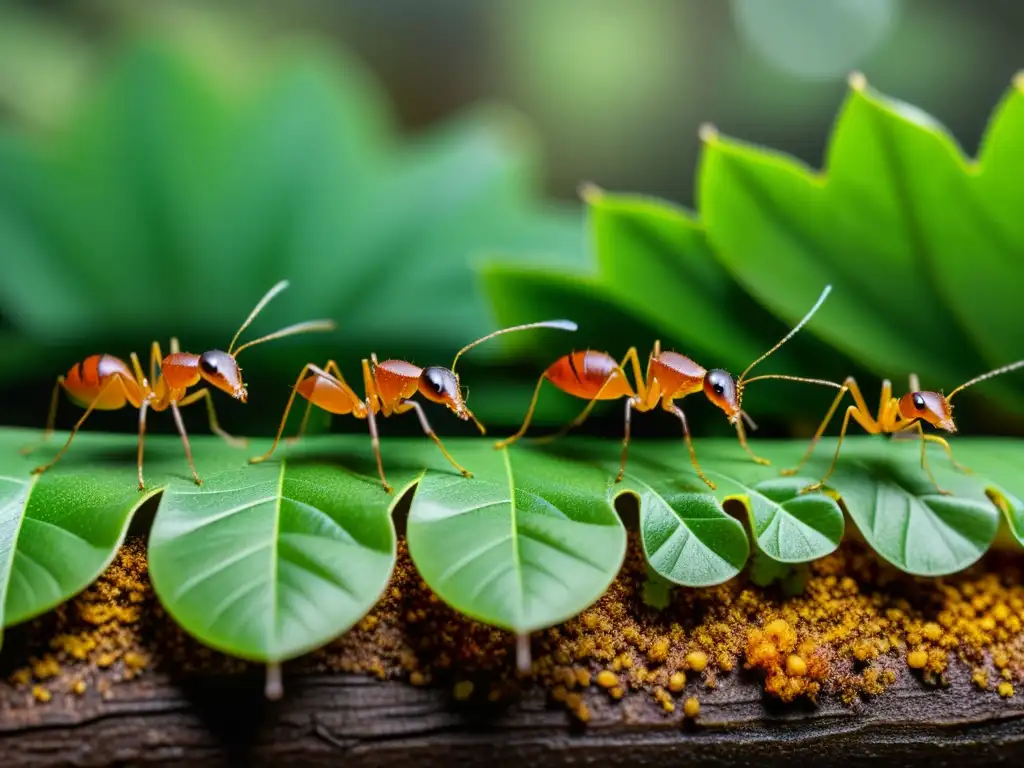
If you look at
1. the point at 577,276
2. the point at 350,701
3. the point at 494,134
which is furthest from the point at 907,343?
the point at 494,134

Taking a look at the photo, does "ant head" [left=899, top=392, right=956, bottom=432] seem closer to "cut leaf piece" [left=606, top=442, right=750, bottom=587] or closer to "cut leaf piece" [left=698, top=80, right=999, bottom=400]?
"cut leaf piece" [left=698, top=80, right=999, bottom=400]

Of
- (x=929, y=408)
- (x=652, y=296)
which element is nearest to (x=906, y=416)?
(x=929, y=408)

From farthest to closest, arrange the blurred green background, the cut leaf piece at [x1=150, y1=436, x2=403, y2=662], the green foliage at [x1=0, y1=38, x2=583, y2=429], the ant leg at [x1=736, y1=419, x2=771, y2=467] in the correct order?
the green foliage at [x1=0, y1=38, x2=583, y2=429] → the blurred green background → the ant leg at [x1=736, y1=419, x2=771, y2=467] → the cut leaf piece at [x1=150, y1=436, x2=403, y2=662]

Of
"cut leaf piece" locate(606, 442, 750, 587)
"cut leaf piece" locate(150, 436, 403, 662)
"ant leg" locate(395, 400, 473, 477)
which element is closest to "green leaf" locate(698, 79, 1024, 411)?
"cut leaf piece" locate(606, 442, 750, 587)

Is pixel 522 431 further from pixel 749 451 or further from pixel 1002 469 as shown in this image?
pixel 1002 469

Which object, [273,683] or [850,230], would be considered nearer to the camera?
[273,683]

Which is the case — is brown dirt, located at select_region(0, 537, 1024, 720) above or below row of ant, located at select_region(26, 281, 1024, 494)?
A: below

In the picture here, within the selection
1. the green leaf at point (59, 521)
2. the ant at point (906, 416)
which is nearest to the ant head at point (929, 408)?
the ant at point (906, 416)
